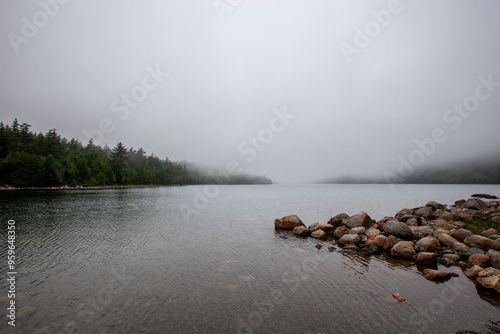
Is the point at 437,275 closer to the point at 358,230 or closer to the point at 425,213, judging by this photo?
the point at 358,230

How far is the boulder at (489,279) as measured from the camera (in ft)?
43.5

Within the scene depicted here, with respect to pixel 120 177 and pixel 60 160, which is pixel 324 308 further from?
pixel 120 177

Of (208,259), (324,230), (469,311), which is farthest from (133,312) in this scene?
(324,230)

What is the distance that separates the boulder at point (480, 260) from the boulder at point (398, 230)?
6.26 meters

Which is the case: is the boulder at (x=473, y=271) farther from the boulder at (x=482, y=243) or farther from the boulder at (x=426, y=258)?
the boulder at (x=482, y=243)

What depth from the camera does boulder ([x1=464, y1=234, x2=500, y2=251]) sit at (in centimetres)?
1853

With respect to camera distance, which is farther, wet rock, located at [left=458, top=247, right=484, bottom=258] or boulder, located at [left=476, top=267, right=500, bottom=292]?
wet rock, located at [left=458, top=247, right=484, bottom=258]

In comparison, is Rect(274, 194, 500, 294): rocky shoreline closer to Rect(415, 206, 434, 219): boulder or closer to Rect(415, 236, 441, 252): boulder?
Rect(415, 236, 441, 252): boulder

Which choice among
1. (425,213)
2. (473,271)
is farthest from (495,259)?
(425,213)

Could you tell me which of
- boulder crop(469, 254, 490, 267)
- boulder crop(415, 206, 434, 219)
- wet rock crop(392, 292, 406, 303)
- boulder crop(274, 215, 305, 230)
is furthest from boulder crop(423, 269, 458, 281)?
boulder crop(415, 206, 434, 219)

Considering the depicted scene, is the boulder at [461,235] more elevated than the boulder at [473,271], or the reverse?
the boulder at [461,235]

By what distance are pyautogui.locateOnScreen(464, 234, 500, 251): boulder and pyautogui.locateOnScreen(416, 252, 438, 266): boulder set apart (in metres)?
5.02

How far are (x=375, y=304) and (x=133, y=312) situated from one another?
487 inches

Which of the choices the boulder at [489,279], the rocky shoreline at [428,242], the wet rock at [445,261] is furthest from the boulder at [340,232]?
the boulder at [489,279]
